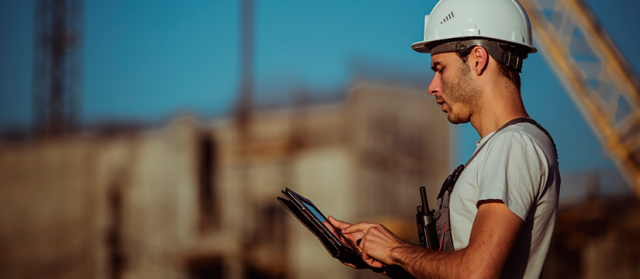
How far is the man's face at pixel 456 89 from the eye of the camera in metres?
2.14

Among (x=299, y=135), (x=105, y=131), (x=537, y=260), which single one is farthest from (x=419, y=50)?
(x=105, y=131)

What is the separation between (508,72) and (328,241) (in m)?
0.91

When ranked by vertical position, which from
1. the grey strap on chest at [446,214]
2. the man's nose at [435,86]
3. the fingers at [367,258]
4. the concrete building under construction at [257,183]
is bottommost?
the concrete building under construction at [257,183]

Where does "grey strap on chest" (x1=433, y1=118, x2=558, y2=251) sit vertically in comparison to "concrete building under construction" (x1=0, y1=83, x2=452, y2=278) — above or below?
above

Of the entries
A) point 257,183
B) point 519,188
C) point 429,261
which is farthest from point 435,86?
point 257,183

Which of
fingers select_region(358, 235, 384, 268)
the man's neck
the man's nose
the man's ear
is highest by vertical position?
the man's ear

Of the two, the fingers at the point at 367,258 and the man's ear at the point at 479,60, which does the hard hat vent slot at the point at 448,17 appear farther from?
the fingers at the point at 367,258

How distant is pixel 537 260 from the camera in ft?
6.72

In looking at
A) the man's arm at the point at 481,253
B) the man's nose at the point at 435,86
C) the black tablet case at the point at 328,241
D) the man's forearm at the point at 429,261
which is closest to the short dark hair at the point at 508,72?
the man's nose at the point at 435,86

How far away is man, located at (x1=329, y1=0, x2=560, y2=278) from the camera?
5.85 ft

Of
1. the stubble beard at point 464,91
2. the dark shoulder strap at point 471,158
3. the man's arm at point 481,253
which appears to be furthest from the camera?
the stubble beard at point 464,91

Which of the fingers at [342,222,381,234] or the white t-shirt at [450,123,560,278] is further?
the fingers at [342,222,381,234]

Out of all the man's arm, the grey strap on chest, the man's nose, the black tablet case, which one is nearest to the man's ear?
the man's nose

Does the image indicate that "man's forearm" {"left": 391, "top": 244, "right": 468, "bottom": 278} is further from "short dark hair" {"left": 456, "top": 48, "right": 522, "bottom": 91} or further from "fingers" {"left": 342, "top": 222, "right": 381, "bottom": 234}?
"short dark hair" {"left": 456, "top": 48, "right": 522, "bottom": 91}
